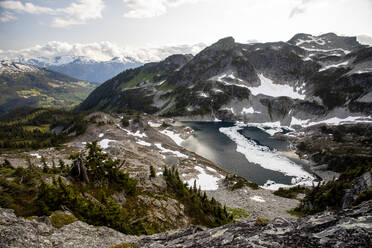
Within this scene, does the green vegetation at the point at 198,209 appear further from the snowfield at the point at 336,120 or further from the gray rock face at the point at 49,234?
the snowfield at the point at 336,120

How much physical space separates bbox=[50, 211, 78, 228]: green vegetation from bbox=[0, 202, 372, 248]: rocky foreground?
1.54ft

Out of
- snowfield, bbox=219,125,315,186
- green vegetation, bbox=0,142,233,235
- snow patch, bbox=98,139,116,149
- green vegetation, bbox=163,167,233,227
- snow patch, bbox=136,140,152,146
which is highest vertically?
green vegetation, bbox=0,142,233,235

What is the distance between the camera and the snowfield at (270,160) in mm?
81688

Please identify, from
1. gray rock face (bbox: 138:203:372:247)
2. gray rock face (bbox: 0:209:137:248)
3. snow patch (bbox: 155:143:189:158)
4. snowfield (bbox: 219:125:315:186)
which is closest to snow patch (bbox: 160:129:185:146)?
snow patch (bbox: 155:143:189:158)

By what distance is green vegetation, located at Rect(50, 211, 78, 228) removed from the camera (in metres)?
17.1

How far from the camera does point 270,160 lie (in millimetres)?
95625

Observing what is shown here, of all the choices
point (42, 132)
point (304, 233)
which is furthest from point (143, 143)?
point (304, 233)

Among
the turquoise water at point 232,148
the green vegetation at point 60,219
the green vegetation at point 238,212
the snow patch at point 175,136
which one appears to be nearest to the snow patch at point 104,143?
the snow patch at point 175,136

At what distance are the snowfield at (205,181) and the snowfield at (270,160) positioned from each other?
33053mm

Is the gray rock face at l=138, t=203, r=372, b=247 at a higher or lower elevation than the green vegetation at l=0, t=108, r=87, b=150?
higher

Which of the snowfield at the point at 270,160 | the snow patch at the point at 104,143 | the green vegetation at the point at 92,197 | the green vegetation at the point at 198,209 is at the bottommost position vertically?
the snowfield at the point at 270,160

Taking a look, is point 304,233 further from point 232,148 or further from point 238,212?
point 232,148

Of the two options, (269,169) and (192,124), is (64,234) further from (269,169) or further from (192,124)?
(192,124)

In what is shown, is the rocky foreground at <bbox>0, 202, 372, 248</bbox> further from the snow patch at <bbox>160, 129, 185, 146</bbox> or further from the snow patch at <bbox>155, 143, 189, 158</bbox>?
the snow patch at <bbox>160, 129, 185, 146</bbox>
